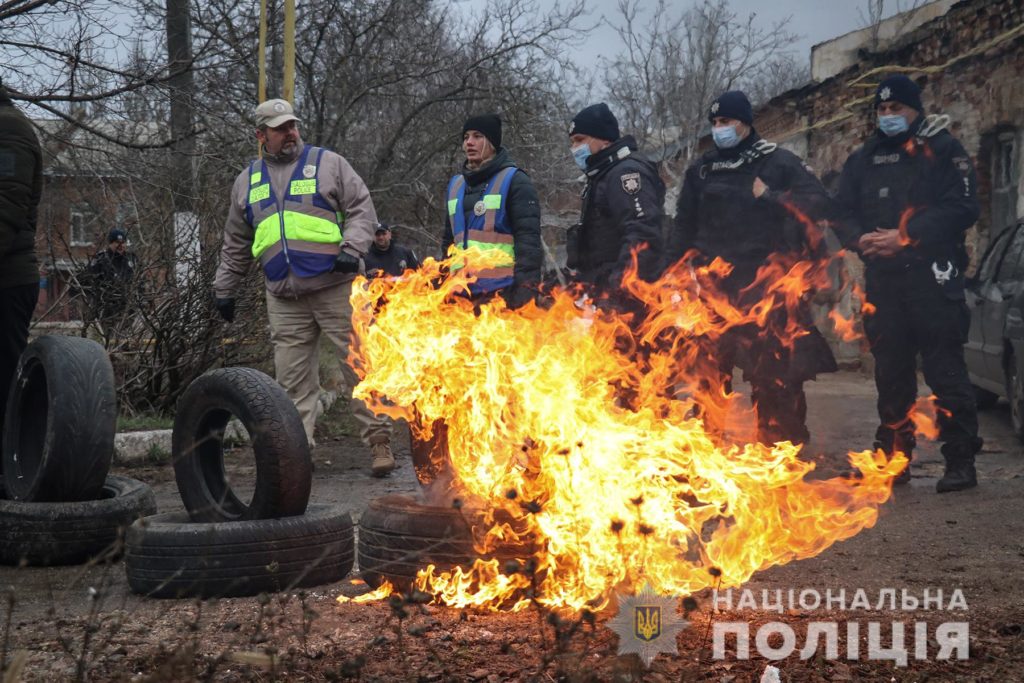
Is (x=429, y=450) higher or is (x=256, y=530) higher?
(x=429, y=450)

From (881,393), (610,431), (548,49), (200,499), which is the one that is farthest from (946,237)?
(548,49)

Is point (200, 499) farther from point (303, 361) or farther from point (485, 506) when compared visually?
point (303, 361)

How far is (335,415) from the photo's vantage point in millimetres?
11391

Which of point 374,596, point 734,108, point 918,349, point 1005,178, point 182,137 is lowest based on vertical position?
point 374,596

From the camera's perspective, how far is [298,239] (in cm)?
729

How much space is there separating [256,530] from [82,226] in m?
7.70

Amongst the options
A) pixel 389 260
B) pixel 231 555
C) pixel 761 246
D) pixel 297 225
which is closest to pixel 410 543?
pixel 231 555

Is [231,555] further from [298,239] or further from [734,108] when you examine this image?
[734,108]

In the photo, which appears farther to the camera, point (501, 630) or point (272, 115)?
point (272, 115)

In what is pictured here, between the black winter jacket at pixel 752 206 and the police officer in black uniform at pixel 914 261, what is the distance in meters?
0.36

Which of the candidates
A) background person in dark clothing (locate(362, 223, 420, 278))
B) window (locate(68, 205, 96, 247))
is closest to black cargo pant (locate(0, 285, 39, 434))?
window (locate(68, 205, 96, 247))

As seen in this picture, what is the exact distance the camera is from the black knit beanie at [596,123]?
23.6 ft

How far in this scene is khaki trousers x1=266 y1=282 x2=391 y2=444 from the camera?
742cm

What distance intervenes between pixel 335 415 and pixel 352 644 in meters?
7.76
